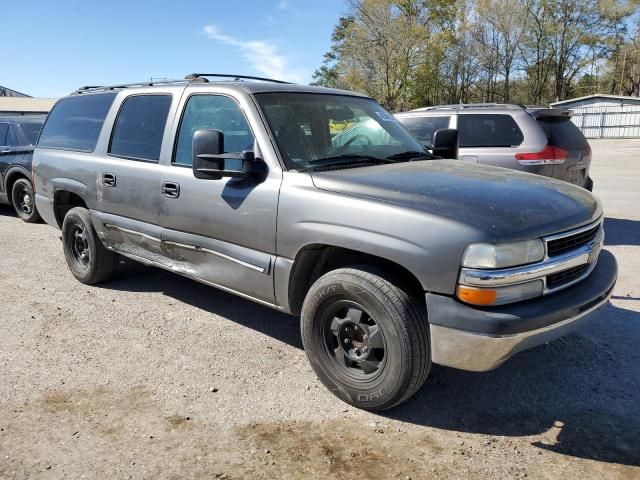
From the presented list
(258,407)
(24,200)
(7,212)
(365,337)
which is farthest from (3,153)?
(365,337)

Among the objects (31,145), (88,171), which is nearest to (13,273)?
(88,171)

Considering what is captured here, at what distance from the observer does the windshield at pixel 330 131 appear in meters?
3.79

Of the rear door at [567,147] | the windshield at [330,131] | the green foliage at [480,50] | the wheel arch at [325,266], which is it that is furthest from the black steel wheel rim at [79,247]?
the green foliage at [480,50]

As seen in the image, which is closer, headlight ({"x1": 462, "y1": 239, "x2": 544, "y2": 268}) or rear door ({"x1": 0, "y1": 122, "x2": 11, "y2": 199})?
headlight ({"x1": 462, "y1": 239, "x2": 544, "y2": 268})

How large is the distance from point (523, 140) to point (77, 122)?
5512mm

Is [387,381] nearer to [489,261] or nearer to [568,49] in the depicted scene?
[489,261]

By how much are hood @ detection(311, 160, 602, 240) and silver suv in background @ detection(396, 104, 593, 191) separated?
3.50 m

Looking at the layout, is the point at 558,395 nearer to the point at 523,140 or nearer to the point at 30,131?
the point at 523,140

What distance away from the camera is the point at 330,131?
4117 millimetres

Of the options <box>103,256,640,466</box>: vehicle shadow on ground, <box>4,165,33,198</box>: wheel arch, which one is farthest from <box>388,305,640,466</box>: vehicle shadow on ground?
<box>4,165,33,198</box>: wheel arch

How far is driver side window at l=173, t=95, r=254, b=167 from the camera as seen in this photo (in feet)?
12.9

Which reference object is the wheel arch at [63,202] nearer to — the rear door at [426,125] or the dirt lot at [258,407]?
the dirt lot at [258,407]

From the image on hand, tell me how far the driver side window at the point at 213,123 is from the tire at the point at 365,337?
1.26 meters

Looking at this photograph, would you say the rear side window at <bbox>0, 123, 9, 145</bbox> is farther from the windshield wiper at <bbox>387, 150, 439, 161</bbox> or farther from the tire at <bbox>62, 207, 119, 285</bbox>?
the windshield wiper at <bbox>387, 150, 439, 161</bbox>
